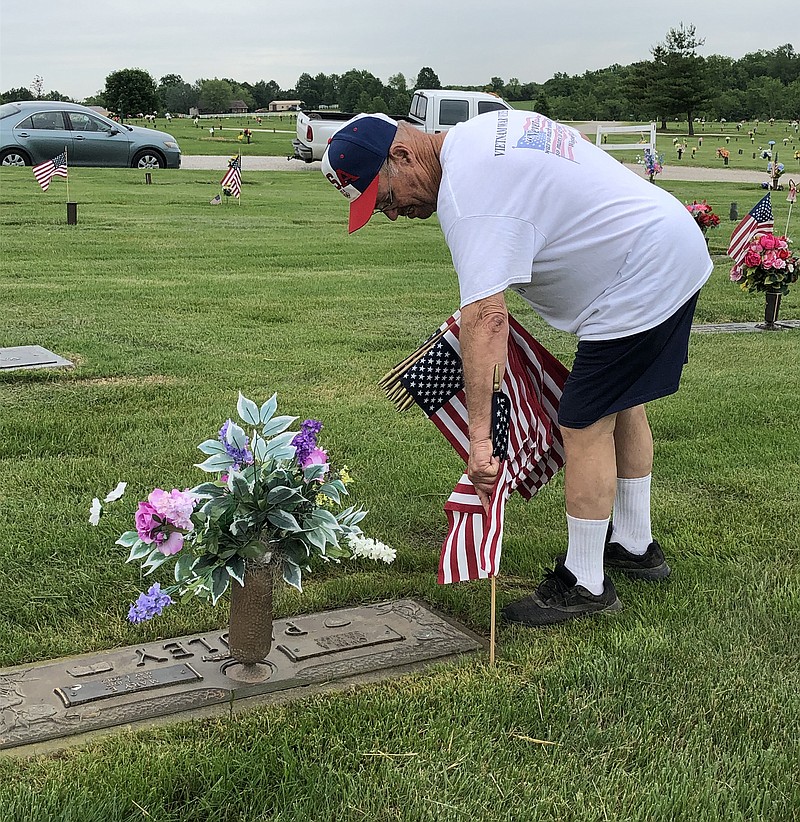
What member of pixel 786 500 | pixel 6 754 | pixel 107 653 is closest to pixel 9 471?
pixel 107 653

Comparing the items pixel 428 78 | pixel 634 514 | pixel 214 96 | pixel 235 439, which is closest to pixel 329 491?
pixel 235 439

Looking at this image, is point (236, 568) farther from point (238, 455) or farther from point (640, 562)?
point (640, 562)

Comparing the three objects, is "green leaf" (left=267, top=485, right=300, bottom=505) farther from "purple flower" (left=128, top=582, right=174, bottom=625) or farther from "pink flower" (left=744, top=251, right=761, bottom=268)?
"pink flower" (left=744, top=251, right=761, bottom=268)

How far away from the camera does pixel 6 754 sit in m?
2.52

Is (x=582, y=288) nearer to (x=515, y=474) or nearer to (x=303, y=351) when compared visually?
(x=515, y=474)

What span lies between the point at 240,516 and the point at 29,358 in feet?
14.1

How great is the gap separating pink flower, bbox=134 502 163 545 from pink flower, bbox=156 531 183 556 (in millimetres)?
31

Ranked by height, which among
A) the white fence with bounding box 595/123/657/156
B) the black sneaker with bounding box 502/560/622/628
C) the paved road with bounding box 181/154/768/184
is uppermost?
the white fence with bounding box 595/123/657/156

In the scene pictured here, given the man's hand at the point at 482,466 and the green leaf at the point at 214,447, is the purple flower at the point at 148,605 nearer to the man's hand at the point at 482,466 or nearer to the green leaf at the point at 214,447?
the green leaf at the point at 214,447

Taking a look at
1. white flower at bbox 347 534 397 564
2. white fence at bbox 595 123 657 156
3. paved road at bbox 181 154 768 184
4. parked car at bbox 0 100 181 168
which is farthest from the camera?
paved road at bbox 181 154 768 184

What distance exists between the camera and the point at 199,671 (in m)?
2.94

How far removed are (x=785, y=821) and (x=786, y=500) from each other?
2.32 meters

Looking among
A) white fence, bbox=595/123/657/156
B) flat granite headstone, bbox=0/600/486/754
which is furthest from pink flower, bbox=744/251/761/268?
white fence, bbox=595/123/657/156

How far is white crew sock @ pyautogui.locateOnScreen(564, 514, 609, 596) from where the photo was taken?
3328 mm
